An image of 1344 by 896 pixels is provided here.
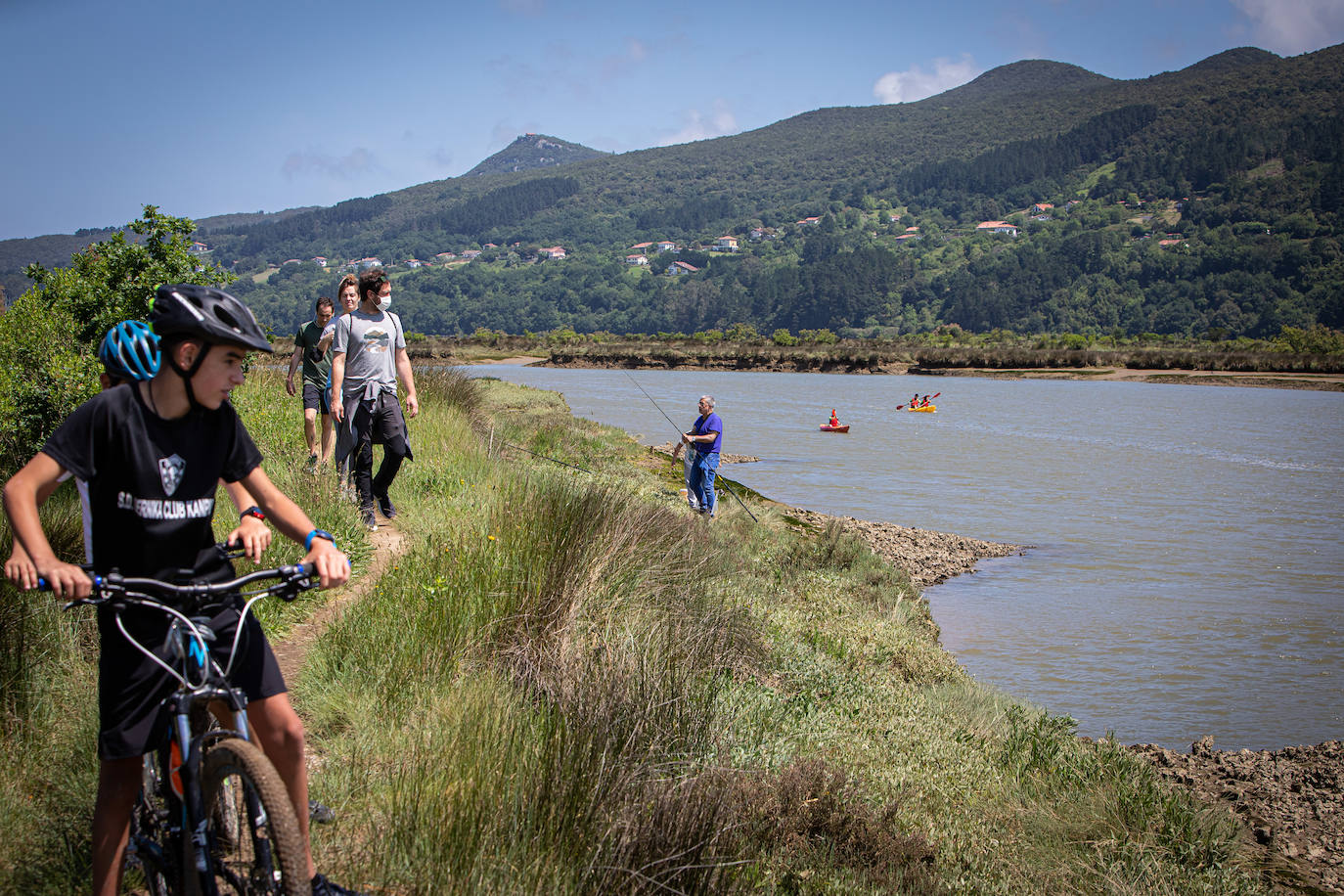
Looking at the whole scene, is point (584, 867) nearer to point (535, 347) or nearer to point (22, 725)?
point (22, 725)

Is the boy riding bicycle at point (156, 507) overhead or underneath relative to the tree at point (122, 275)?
underneath

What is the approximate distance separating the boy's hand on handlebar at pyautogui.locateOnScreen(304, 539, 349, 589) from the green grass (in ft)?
3.15

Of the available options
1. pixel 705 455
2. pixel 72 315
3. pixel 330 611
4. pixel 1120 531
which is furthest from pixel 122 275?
pixel 1120 531

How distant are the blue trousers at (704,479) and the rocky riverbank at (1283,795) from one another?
6.52 meters

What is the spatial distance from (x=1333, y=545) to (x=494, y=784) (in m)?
21.0

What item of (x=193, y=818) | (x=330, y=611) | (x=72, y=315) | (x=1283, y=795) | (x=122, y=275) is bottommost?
(x=1283, y=795)

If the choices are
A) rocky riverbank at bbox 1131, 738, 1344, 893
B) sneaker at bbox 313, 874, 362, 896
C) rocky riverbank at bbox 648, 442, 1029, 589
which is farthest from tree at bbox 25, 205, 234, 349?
rocky riverbank at bbox 1131, 738, 1344, 893

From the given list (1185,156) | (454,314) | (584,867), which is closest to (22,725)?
(584,867)

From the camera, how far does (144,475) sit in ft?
8.99

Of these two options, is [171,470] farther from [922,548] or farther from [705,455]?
[922,548]

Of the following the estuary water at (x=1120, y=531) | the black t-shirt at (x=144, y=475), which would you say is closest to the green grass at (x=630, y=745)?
the black t-shirt at (x=144, y=475)

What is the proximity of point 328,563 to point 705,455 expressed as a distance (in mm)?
11022

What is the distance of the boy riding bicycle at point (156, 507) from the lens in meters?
Result: 2.69

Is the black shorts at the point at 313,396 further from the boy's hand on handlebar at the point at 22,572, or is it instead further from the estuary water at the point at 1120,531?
the estuary water at the point at 1120,531
